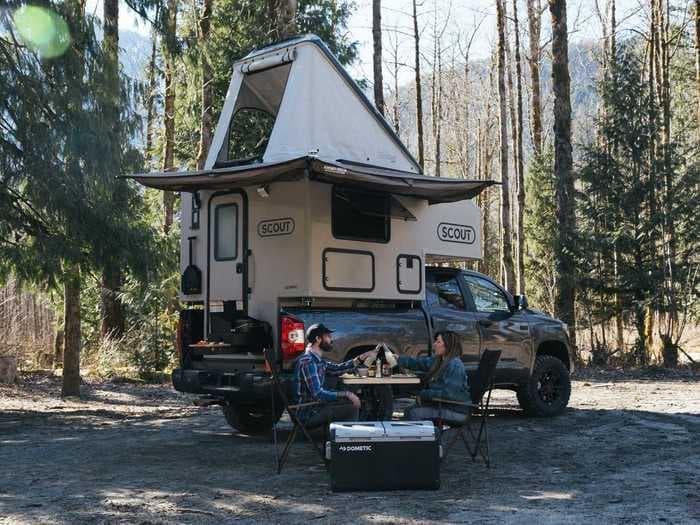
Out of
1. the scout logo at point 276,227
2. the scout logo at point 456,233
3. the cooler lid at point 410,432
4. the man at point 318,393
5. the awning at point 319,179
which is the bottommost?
the cooler lid at point 410,432

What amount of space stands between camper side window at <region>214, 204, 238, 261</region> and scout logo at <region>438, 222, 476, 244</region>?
2485 millimetres

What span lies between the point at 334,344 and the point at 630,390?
24.4ft

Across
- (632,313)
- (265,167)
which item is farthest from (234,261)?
(632,313)

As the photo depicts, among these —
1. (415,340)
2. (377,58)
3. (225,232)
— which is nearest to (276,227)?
(225,232)

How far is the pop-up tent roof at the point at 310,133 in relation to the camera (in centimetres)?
829

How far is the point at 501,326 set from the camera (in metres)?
10.3

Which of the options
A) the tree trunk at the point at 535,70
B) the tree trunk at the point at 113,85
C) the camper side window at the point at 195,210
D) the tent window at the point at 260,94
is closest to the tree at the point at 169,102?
the tree trunk at the point at 113,85

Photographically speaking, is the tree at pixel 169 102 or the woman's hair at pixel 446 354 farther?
the tree at pixel 169 102

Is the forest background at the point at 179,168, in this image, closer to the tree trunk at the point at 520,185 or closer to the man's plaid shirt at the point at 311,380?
the tree trunk at the point at 520,185

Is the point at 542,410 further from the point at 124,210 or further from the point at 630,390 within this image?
the point at 124,210

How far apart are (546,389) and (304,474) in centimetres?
476

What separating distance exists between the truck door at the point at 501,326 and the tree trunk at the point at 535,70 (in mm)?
17066

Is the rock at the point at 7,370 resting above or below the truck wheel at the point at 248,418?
above

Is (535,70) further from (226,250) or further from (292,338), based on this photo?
(292,338)
